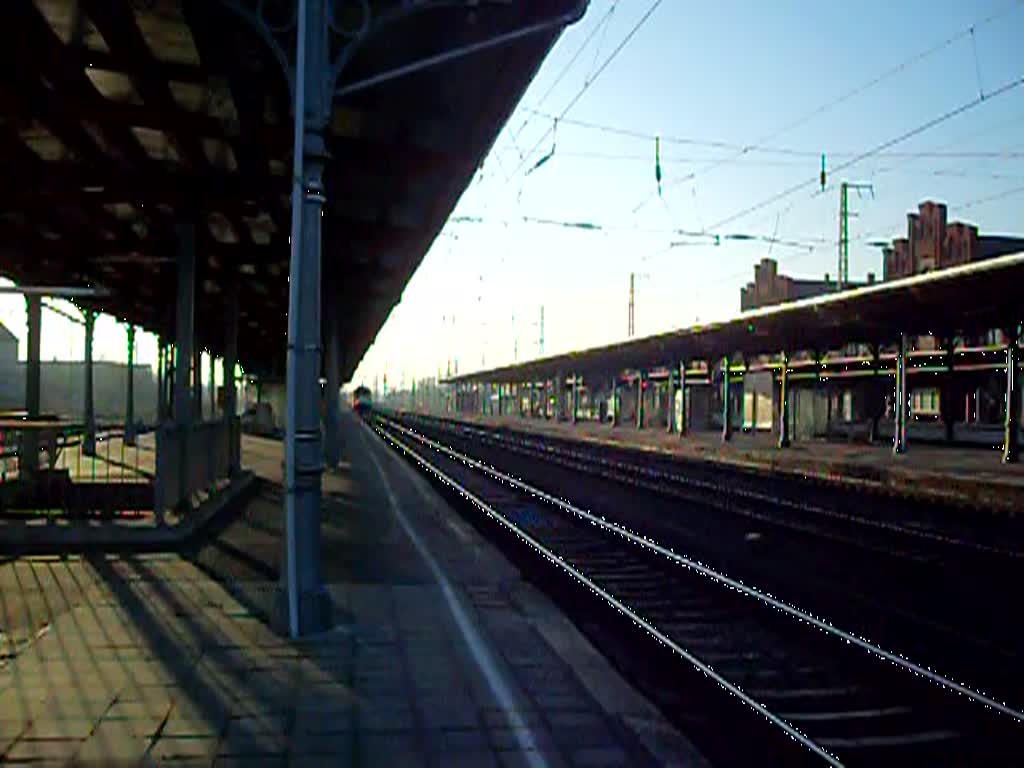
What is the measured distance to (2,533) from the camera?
11.7 m

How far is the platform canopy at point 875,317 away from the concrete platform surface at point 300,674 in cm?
1592

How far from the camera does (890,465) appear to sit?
91.2 ft

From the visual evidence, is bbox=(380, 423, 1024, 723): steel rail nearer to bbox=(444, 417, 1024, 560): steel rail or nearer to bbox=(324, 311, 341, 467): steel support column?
bbox=(444, 417, 1024, 560): steel rail

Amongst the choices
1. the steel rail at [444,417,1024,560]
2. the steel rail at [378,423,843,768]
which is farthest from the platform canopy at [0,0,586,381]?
the steel rail at [444,417,1024,560]

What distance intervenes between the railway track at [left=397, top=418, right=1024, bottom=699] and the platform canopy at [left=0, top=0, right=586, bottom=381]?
5.78 m

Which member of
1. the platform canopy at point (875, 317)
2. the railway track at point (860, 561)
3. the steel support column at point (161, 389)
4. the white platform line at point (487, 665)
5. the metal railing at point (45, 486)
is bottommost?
the railway track at point (860, 561)

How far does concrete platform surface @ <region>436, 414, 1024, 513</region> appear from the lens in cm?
2117

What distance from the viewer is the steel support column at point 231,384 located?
18594 mm

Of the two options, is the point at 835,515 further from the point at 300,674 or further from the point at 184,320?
A: the point at 300,674

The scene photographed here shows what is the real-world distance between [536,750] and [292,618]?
272 centimetres

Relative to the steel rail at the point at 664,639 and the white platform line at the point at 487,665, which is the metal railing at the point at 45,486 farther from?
the steel rail at the point at 664,639

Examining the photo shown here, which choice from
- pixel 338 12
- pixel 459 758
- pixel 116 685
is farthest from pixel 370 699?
pixel 338 12

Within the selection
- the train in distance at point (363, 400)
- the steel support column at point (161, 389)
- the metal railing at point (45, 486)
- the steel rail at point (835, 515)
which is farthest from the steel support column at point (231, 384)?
the train in distance at point (363, 400)

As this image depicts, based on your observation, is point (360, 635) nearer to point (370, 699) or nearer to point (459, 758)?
point (370, 699)
